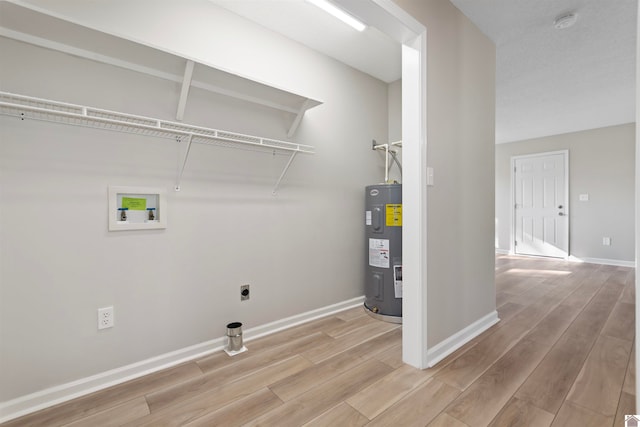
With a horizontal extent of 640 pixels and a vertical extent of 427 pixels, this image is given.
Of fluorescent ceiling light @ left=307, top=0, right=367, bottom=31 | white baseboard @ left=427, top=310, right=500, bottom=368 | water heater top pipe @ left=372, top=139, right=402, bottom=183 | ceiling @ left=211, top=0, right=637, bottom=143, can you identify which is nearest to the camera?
white baseboard @ left=427, top=310, right=500, bottom=368

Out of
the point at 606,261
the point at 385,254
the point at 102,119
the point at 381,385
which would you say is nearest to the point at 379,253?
the point at 385,254

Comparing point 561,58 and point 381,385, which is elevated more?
point 561,58

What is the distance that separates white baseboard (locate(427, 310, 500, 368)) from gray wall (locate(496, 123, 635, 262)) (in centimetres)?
429

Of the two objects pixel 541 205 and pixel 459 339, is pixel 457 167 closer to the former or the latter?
pixel 459 339

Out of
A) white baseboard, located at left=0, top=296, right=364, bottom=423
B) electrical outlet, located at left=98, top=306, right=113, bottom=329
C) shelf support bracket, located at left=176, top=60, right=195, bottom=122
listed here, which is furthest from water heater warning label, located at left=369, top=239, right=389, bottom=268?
electrical outlet, located at left=98, top=306, right=113, bottom=329

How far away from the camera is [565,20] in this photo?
7.18ft

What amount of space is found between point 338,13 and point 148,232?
1.96 m

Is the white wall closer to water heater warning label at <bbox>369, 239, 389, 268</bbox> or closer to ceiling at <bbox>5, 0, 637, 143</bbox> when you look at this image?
ceiling at <bbox>5, 0, 637, 143</bbox>

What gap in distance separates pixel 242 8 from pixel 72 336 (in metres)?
2.27

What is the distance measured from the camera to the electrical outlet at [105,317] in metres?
1.60

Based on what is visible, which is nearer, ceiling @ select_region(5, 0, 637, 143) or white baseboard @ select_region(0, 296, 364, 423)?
white baseboard @ select_region(0, 296, 364, 423)

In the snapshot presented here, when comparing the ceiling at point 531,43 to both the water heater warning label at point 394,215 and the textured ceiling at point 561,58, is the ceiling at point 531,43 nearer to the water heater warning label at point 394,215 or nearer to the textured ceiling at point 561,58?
the textured ceiling at point 561,58

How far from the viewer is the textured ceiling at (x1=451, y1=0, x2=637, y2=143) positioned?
2.10 metres

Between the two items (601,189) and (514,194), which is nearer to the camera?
(601,189)
